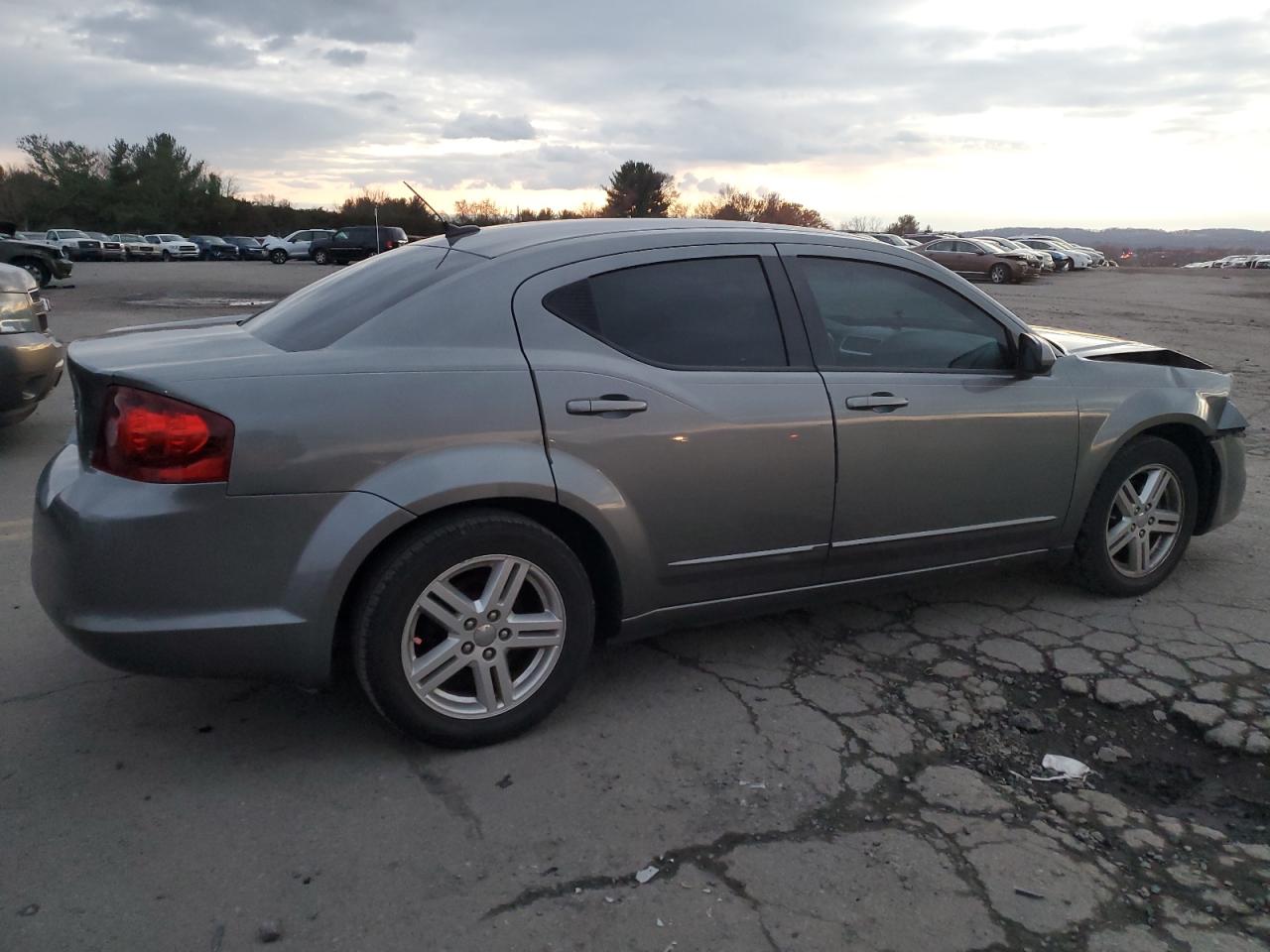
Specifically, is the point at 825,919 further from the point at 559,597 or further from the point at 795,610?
the point at 795,610

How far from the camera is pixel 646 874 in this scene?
2527mm

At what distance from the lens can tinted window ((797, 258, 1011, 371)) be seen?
3723 mm

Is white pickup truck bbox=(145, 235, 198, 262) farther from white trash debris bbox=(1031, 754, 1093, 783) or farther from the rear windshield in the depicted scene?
white trash debris bbox=(1031, 754, 1093, 783)

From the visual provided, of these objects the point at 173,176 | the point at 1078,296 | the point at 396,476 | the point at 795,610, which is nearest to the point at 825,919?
the point at 396,476

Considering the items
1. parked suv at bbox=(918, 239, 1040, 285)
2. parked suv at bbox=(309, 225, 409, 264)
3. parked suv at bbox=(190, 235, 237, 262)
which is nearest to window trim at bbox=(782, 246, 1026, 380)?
parked suv at bbox=(918, 239, 1040, 285)

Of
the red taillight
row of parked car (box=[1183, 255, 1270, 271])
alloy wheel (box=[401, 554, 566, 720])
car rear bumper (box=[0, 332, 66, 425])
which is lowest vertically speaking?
alloy wheel (box=[401, 554, 566, 720])

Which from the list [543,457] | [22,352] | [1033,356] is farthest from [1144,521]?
[22,352]

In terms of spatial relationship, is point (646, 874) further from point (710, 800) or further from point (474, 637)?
point (474, 637)

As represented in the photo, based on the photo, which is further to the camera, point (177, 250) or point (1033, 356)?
point (177, 250)

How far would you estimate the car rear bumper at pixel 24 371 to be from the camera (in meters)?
6.30

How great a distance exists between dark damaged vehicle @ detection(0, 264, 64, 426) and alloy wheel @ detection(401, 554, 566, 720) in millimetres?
4807

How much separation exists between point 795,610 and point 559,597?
149 centimetres

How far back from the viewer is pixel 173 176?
69250 millimetres

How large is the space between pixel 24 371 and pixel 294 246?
4404 centimetres
